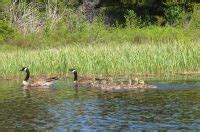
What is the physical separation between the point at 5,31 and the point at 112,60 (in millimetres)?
15482

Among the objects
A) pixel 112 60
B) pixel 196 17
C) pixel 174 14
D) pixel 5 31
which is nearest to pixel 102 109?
pixel 112 60

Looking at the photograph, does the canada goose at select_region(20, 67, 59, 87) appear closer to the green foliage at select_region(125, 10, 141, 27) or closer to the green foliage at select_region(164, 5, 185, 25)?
the green foliage at select_region(125, 10, 141, 27)

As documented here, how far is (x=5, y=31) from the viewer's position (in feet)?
131

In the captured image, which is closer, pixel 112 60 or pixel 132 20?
pixel 112 60

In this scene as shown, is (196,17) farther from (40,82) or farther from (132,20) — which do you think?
(40,82)

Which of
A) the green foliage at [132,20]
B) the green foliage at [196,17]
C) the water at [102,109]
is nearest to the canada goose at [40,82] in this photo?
the water at [102,109]

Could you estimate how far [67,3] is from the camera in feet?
161

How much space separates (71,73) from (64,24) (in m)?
16.1

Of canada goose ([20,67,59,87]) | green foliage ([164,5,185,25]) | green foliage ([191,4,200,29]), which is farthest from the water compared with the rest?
green foliage ([164,5,185,25])

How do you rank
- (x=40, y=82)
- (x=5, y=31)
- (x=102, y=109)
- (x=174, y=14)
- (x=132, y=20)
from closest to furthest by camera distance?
(x=102, y=109) < (x=40, y=82) < (x=5, y=31) < (x=174, y=14) < (x=132, y=20)

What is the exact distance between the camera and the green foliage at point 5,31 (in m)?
39.7

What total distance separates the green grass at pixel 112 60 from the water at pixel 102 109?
3717mm

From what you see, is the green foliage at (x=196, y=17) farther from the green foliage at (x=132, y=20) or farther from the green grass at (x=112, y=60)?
the green grass at (x=112, y=60)

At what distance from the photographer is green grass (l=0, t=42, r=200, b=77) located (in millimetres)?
26000
